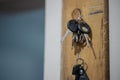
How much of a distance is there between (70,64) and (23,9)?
0.84 meters

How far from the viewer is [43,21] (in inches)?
69.6

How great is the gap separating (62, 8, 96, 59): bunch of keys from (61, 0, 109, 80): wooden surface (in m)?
0.04

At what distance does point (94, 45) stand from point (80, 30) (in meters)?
0.16

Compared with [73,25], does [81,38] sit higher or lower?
lower

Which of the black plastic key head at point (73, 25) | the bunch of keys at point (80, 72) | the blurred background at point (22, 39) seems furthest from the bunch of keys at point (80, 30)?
the blurred background at point (22, 39)

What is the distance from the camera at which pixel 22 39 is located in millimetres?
1925

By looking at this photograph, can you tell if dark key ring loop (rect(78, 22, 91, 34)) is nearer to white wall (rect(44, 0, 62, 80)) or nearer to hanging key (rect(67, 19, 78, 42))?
hanging key (rect(67, 19, 78, 42))

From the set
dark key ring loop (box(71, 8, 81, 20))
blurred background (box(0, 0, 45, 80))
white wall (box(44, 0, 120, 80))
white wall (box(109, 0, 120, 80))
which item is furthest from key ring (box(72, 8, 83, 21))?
blurred background (box(0, 0, 45, 80))

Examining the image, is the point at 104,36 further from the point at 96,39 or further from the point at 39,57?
the point at 39,57

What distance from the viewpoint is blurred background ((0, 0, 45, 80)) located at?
1.79 meters

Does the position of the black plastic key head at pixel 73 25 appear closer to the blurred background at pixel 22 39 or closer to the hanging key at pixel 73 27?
the hanging key at pixel 73 27

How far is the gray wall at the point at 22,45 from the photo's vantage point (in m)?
1.79

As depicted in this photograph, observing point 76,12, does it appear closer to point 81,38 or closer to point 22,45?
point 81,38

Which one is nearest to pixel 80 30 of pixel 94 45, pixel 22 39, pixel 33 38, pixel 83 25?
pixel 83 25
